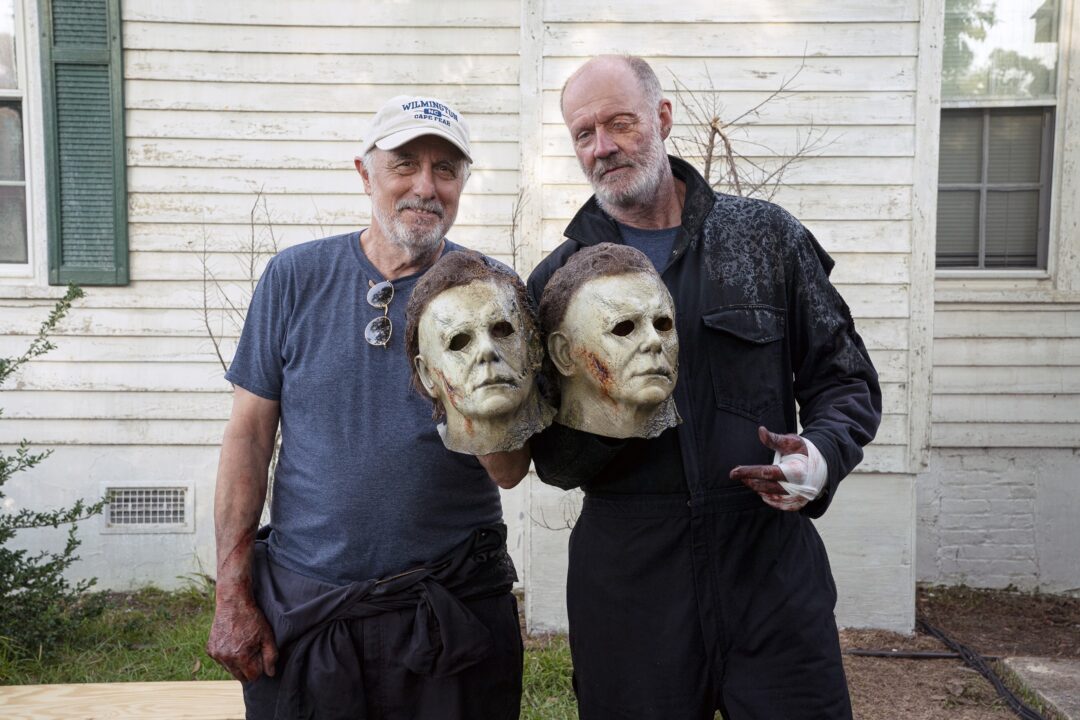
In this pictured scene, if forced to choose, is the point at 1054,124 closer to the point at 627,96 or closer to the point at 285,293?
the point at 627,96

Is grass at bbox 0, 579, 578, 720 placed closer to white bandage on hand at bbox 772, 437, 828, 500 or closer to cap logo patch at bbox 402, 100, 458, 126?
white bandage on hand at bbox 772, 437, 828, 500

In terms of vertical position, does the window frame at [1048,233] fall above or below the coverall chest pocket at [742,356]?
above

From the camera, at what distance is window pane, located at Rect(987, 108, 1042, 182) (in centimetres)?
605

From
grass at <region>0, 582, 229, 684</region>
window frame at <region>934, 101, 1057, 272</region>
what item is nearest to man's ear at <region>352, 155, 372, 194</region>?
grass at <region>0, 582, 229, 684</region>

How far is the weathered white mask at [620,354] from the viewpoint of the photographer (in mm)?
2014

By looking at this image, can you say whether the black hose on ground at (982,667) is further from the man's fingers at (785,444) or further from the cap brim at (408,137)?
the cap brim at (408,137)

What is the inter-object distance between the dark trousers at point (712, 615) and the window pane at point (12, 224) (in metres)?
4.90

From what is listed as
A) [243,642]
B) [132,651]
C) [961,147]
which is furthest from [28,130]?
[961,147]

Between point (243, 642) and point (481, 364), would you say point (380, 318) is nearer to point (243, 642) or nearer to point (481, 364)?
point (481, 364)

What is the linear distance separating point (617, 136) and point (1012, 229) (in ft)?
15.4

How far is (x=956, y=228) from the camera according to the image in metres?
6.22

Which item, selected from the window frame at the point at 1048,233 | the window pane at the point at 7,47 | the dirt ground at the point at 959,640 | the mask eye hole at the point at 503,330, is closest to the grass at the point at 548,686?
the dirt ground at the point at 959,640

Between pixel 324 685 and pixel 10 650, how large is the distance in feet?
10.3

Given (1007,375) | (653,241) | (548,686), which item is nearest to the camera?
(653,241)
